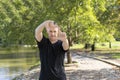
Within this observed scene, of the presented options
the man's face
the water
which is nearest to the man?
the man's face

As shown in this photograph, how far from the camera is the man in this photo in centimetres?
528

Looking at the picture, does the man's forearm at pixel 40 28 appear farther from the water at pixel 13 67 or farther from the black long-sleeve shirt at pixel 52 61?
the water at pixel 13 67

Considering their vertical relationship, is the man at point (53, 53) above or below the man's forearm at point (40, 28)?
below

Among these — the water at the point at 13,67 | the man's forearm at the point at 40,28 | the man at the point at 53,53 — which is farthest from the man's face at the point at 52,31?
the water at the point at 13,67

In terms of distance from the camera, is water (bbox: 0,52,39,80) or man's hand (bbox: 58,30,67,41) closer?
man's hand (bbox: 58,30,67,41)

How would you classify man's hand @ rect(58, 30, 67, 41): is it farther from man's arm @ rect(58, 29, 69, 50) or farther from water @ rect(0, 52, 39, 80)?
water @ rect(0, 52, 39, 80)

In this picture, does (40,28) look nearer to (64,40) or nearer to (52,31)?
(52,31)

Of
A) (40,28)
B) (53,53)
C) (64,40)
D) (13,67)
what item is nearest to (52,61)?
(53,53)

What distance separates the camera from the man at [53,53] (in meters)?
5.28

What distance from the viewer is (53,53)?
5.32m

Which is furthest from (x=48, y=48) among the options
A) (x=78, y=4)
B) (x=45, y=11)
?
(x=45, y=11)

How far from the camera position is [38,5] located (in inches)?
910

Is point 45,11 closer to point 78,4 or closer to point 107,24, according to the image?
point 78,4

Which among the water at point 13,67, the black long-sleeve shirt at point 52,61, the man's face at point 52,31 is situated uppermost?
the man's face at point 52,31
